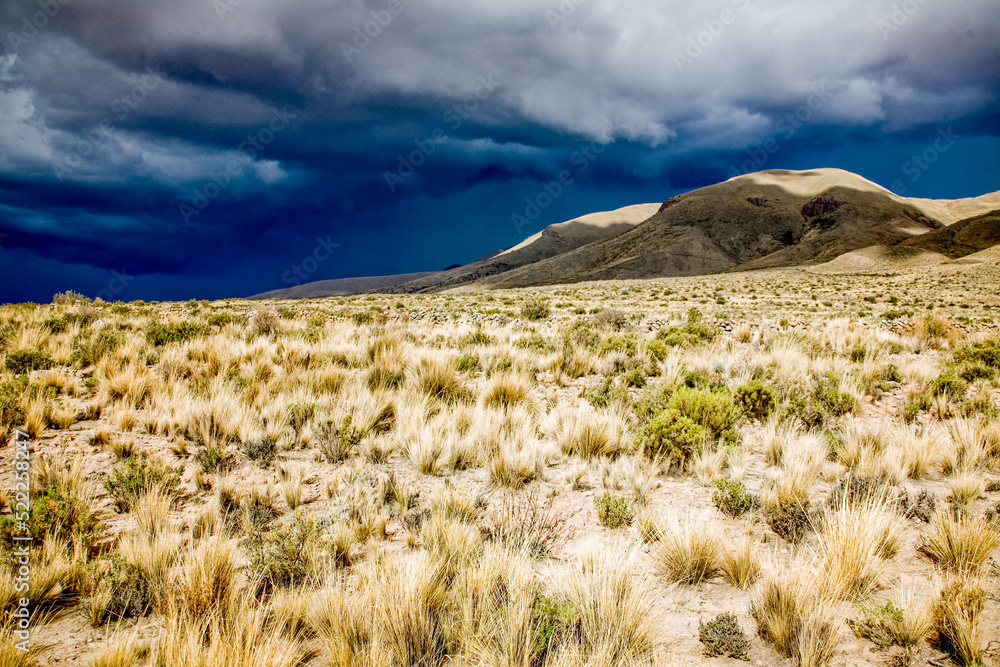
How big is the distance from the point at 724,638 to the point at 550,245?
14769cm

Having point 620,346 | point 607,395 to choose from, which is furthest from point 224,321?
point 607,395

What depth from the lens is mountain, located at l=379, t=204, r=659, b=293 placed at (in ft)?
424

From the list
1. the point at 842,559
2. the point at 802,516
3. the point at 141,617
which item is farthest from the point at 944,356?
the point at 141,617

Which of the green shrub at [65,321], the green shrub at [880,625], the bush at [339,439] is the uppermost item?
the green shrub at [65,321]

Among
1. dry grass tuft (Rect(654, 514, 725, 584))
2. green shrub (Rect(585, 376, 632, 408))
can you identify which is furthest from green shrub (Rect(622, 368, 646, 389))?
dry grass tuft (Rect(654, 514, 725, 584))

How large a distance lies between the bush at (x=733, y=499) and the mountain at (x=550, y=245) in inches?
4619

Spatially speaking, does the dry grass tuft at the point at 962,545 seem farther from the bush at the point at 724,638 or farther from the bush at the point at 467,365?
the bush at the point at 467,365

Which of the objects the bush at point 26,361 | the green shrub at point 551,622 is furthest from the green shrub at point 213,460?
the bush at point 26,361

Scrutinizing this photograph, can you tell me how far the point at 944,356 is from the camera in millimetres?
9492

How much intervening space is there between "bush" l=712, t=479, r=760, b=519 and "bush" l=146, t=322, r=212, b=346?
10.2 meters

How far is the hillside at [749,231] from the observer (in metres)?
84.3

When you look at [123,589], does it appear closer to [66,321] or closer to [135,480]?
[135,480]

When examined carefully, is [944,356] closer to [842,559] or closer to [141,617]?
[842,559]

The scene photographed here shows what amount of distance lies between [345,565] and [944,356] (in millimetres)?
12630
